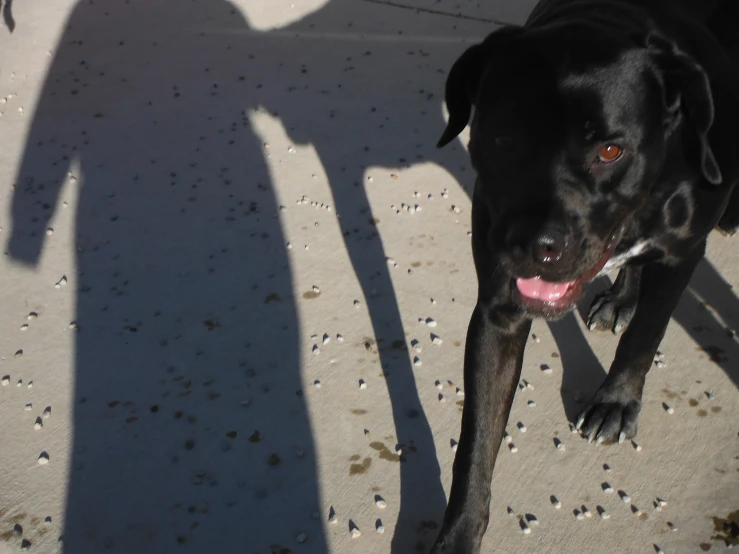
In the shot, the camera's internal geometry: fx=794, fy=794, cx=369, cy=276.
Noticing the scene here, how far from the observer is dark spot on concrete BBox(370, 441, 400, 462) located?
281 cm

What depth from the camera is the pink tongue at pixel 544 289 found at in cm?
236

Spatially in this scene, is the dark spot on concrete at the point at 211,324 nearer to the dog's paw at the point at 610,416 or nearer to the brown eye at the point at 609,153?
the dog's paw at the point at 610,416

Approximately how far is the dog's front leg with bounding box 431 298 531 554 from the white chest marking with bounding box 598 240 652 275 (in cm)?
35

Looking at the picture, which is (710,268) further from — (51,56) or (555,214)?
(51,56)

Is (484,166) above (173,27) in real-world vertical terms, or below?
above

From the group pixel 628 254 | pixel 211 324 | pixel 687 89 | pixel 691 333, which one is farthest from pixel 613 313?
pixel 211 324

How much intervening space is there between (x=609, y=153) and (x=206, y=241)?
2240 mm

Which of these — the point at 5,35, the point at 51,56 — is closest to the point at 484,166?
the point at 51,56

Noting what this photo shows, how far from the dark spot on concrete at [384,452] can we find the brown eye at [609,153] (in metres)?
1.27

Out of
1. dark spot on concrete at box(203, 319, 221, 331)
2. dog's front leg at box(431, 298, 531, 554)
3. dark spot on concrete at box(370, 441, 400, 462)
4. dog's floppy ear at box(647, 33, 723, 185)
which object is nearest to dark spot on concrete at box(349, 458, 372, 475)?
dark spot on concrete at box(370, 441, 400, 462)

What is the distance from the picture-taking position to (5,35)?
5.95 metres

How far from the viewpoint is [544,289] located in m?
2.36

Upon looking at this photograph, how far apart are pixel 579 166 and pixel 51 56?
4.63m

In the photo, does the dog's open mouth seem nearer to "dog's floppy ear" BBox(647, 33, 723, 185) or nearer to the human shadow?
"dog's floppy ear" BBox(647, 33, 723, 185)
